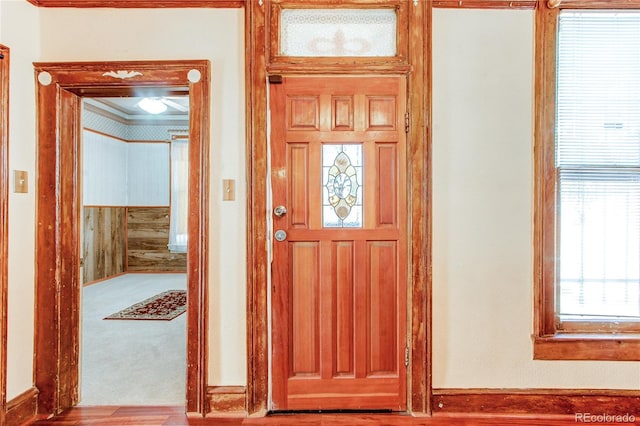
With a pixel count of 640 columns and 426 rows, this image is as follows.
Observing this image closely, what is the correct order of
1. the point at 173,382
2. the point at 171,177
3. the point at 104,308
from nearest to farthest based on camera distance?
the point at 173,382 < the point at 104,308 < the point at 171,177

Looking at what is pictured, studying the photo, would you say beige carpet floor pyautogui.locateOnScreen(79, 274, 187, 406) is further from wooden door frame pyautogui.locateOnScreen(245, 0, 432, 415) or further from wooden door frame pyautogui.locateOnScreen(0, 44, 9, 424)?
wooden door frame pyautogui.locateOnScreen(245, 0, 432, 415)

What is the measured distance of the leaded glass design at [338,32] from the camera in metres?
2.13

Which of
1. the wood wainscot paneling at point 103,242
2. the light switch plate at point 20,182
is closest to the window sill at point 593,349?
the light switch plate at point 20,182

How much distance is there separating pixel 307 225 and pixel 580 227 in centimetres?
163

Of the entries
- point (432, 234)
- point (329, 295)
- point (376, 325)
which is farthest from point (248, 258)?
point (432, 234)

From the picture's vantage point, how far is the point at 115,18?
214cm

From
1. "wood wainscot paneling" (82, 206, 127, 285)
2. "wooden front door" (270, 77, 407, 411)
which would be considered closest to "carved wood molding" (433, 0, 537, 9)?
"wooden front door" (270, 77, 407, 411)

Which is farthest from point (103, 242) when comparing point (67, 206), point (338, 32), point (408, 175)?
point (408, 175)

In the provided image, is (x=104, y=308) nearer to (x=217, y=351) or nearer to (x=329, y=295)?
(x=217, y=351)

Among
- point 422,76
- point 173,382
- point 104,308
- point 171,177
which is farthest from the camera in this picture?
point 171,177

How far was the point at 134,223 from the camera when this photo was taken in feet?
21.2

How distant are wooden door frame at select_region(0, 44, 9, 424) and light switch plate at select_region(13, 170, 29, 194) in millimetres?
48

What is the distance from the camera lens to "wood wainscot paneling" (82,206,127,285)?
549 centimetres

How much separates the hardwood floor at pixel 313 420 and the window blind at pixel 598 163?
675 millimetres
